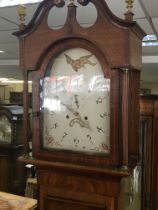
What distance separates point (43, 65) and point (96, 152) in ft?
1.29

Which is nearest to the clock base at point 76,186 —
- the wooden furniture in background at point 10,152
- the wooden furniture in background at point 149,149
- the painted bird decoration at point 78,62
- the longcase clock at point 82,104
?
the longcase clock at point 82,104

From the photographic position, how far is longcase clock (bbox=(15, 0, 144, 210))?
102 centimetres

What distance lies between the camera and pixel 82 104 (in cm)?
111

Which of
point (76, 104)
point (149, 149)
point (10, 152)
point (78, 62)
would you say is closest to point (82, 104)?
point (76, 104)

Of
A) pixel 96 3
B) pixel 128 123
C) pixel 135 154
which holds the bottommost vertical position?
pixel 135 154

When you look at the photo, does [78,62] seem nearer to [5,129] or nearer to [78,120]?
[78,120]

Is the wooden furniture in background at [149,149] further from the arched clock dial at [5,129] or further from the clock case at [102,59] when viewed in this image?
the arched clock dial at [5,129]

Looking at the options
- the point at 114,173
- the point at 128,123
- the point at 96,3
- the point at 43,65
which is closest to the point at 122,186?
the point at 114,173

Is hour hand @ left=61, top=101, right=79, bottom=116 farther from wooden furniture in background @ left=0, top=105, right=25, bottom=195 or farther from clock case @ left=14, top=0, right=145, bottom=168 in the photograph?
wooden furniture in background @ left=0, top=105, right=25, bottom=195

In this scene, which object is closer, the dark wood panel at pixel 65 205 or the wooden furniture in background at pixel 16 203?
the wooden furniture in background at pixel 16 203

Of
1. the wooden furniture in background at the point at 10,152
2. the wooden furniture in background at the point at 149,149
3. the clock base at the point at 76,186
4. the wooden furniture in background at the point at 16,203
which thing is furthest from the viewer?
the wooden furniture in background at the point at 10,152

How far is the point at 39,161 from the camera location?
1.13 metres

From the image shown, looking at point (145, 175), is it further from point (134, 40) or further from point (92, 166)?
point (134, 40)

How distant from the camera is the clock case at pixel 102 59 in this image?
1.00 m
